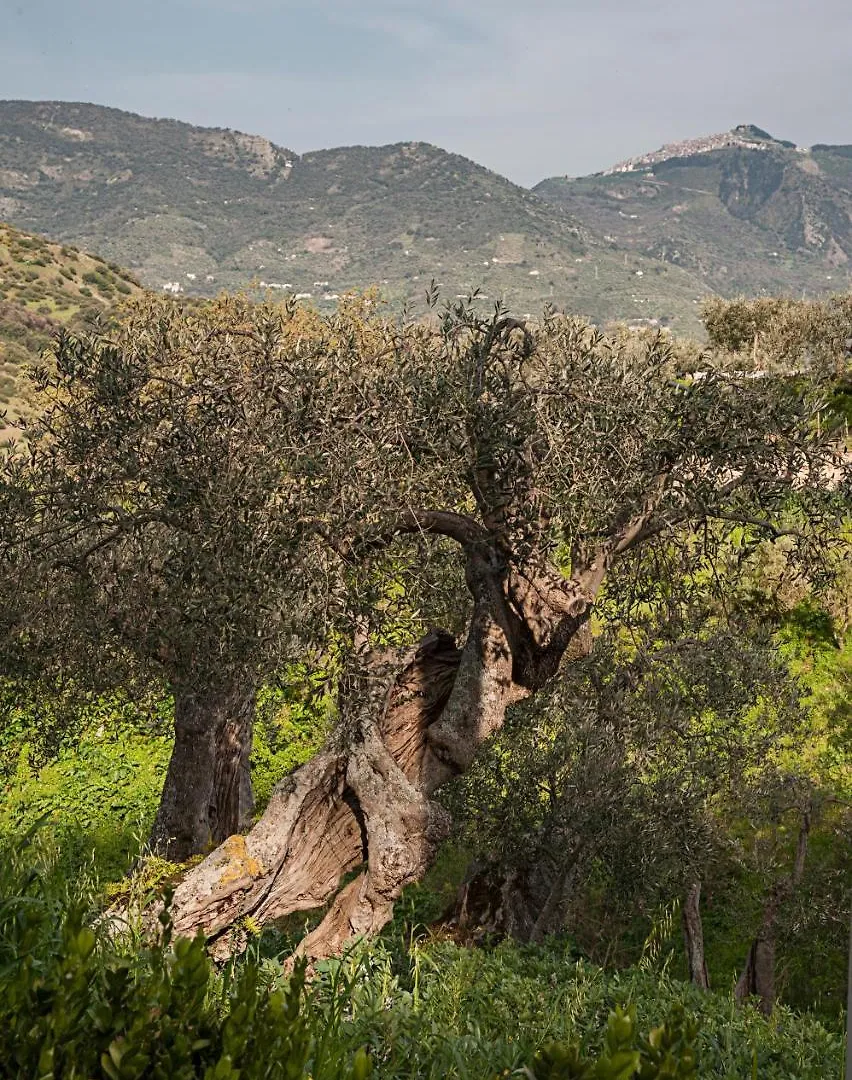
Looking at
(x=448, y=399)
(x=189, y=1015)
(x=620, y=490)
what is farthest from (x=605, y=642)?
(x=189, y=1015)

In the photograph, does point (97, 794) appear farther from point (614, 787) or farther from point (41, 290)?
point (41, 290)

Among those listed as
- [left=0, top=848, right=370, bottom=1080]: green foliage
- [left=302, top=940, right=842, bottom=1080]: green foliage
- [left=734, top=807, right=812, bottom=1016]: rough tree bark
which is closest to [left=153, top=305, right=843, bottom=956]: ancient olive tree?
[left=302, top=940, right=842, bottom=1080]: green foliage

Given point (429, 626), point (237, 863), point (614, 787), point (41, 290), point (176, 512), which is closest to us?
point (176, 512)

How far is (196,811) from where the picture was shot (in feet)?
41.8

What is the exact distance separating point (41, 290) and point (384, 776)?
84.1m

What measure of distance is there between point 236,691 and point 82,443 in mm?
3185

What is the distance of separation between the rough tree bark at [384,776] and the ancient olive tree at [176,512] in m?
1.47

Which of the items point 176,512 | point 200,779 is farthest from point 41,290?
point 176,512

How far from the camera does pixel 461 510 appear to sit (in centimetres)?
1109

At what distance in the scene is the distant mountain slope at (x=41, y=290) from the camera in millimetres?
68688

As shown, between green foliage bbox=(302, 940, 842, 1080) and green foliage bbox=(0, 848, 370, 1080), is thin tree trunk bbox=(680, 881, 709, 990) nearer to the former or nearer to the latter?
green foliage bbox=(302, 940, 842, 1080)

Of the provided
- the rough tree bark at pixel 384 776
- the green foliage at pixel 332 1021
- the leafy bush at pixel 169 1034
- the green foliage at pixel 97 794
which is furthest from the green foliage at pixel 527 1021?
the green foliage at pixel 97 794

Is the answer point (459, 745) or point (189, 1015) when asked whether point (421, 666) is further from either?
point (189, 1015)

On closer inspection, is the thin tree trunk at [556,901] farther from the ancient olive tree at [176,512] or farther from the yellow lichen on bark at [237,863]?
the ancient olive tree at [176,512]
